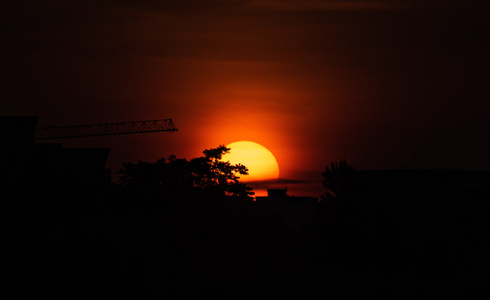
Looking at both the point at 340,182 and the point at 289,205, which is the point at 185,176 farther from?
the point at 289,205

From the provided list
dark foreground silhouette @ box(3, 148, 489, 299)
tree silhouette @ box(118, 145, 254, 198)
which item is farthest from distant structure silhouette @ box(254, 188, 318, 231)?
tree silhouette @ box(118, 145, 254, 198)

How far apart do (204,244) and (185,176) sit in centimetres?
711

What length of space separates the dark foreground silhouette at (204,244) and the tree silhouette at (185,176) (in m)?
0.08

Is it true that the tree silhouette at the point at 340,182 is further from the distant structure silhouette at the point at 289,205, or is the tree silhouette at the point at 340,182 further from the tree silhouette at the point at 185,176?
the distant structure silhouette at the point at 289,205

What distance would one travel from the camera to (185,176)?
49844mm

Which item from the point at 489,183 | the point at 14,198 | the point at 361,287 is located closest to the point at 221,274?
the point at 361,287

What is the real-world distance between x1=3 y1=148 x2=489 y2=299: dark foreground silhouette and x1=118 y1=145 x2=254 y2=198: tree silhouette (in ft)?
0.27

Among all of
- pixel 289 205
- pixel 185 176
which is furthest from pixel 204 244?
pixel 289 205

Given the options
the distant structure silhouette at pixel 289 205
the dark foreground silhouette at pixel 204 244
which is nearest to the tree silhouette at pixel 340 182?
the dark foreground silhouette at pixel 204 244

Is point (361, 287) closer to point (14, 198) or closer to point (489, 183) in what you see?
point (14, 198)

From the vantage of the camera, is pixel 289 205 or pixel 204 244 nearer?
pixel 204 244

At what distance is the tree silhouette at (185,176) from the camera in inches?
1916

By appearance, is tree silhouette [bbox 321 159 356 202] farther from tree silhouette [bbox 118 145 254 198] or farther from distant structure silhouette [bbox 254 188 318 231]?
distant structure silhouette [bbox 254 188 318 231]

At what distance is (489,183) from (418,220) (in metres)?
10.4
